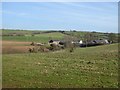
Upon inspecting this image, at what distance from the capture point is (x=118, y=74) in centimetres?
1570

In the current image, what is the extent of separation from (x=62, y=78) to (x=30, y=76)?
191 centimetres

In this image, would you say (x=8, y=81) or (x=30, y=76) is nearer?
(x=8, y=81)

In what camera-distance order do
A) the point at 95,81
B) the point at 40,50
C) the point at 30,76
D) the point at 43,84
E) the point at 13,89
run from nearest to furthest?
the point at 13,89 < the point at 43,84 < the point at 95,81 < the point at 30,76 < the point at 40,50

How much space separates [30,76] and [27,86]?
265 cm

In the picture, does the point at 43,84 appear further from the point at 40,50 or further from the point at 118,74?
the point at 40,50

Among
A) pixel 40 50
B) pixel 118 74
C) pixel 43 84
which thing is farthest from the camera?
pixel 40 50

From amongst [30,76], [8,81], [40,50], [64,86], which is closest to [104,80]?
[64,86]

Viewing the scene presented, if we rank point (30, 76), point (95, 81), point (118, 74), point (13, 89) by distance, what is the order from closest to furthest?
point (13, 89)
point (95, 81)
point (30, 76)
point (118, 74)

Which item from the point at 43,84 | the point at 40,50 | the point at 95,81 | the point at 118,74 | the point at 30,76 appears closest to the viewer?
the point at 43,84

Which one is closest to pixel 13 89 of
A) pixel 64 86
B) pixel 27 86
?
pixel 27 86

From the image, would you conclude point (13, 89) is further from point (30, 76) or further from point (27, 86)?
point (30, 76)

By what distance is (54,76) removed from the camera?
14562 millimetres

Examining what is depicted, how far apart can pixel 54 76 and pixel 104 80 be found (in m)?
2.85

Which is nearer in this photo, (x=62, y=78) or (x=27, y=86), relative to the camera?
(x=27, y=86)
